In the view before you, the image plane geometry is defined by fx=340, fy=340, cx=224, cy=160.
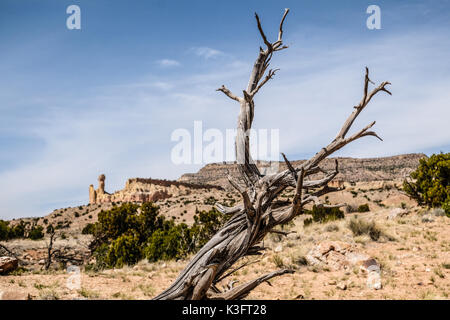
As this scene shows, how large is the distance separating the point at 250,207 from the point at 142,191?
86.8m

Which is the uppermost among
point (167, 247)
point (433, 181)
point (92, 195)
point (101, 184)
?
point (433, 181)

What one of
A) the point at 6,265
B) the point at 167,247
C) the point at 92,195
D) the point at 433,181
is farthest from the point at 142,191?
the point at 6,265

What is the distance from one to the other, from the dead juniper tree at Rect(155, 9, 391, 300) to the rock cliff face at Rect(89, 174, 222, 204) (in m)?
77.5

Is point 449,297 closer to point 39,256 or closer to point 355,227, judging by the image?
point 355,227

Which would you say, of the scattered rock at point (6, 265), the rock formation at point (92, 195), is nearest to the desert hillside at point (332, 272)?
the scattered rock at point (6, 265)

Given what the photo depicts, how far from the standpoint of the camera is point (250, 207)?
3.00 meters

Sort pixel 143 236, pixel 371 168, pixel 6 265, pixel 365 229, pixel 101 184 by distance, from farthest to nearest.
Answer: pixel 101 184 < pixel 371 168 < pixel 143 236 < pixel 365 229 < pixel 6 265

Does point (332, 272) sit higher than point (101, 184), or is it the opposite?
point (332, 272)

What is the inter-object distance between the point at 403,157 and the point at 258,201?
9892 cm

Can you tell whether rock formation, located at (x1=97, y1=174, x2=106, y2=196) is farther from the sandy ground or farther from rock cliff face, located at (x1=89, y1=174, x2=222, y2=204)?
the sandy ground

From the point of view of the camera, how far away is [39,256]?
23000 millimetres

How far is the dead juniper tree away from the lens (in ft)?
9.77

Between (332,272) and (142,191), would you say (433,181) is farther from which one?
(142,191)
